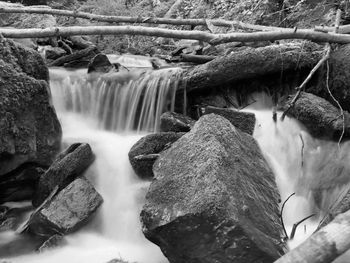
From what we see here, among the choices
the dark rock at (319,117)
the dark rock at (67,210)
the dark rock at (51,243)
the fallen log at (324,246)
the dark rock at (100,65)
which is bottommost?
the dark rock at (51,243)

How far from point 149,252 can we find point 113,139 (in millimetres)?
2666

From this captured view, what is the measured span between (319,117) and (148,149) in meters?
2.49

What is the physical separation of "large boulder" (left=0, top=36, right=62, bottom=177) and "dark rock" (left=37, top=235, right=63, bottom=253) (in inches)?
54.1

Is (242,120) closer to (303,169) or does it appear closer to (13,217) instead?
(303,169)

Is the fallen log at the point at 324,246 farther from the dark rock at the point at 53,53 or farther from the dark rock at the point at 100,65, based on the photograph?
the dark rock at the point at 53,53

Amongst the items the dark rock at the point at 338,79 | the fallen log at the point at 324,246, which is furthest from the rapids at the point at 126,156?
the fallen log at the point at 324,246

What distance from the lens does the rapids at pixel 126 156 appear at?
15.9 feet

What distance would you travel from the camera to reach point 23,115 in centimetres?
571

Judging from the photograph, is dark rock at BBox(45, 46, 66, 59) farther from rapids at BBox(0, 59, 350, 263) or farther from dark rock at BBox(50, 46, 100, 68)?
rapids at BBox(0, 59, 350, 263)

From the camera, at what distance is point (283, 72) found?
698cm

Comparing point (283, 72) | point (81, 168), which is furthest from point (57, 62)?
point (283, 72)

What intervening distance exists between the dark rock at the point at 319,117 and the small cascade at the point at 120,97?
222cm

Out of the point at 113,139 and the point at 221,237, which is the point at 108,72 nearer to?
the point at 113,139

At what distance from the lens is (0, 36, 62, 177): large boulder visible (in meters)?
5.48
